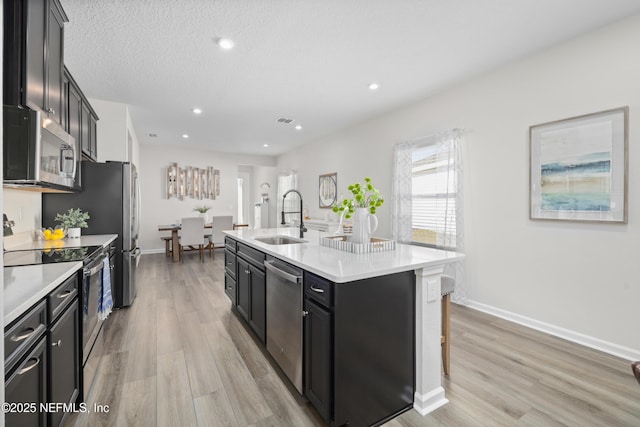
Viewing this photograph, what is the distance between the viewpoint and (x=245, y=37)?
2.64m

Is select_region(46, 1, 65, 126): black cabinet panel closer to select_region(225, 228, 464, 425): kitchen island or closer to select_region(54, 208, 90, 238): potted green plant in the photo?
select_region(54, 208, 90, 238): potted green plant

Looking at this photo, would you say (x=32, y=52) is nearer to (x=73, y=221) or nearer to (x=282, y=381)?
(x=73, y=221)

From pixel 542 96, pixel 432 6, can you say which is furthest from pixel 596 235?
pixel 432 6

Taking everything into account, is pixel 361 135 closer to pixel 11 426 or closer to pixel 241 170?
pixel 11 426

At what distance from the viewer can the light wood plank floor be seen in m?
1.74

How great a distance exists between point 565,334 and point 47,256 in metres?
4.24

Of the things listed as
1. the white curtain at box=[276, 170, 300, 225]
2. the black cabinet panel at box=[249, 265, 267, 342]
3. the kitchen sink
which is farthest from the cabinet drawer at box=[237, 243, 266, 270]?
the white curtain at box=[276, 170, 300, 225]

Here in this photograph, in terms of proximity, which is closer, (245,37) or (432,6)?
(432,6)

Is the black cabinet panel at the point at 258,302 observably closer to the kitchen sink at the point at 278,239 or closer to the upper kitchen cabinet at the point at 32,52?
the kitchen sink at the point at 278,239

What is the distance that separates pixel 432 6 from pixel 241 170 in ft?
29.1

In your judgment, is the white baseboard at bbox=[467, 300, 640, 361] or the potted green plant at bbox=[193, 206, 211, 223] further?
→ the potted green plant at bbox=[193, 206, 211, 223]

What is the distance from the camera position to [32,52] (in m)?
1.74

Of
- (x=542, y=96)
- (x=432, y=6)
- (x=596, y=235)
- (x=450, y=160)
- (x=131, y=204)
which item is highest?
(x=432, y=6)

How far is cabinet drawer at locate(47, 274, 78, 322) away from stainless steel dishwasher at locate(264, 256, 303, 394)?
1.18 m
